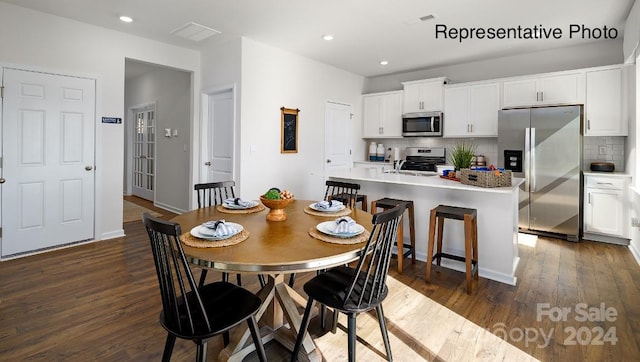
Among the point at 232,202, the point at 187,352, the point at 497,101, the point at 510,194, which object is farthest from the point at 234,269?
the point at 497,101

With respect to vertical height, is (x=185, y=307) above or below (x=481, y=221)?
below

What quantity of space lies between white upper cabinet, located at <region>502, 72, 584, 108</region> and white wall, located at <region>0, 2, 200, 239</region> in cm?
492

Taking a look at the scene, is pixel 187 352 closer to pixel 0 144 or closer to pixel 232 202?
pixel 232 202

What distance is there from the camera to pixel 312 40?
4.50m

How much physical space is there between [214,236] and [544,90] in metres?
5.00

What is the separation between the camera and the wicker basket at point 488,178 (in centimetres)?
291

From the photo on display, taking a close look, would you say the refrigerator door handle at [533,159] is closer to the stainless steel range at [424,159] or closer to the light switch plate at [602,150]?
the light switch plate at [602,150]

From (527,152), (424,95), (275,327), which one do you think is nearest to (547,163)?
(527,152)

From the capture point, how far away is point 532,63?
501 centimetres

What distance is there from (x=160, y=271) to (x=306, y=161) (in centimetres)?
409

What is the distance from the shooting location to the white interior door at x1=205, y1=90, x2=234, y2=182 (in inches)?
186

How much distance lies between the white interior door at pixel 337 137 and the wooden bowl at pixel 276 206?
12.2ft

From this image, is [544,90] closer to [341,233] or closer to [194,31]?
[341,233]

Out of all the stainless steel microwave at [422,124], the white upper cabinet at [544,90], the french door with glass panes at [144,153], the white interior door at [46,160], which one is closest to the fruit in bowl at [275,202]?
the white interior door at [46,160]
